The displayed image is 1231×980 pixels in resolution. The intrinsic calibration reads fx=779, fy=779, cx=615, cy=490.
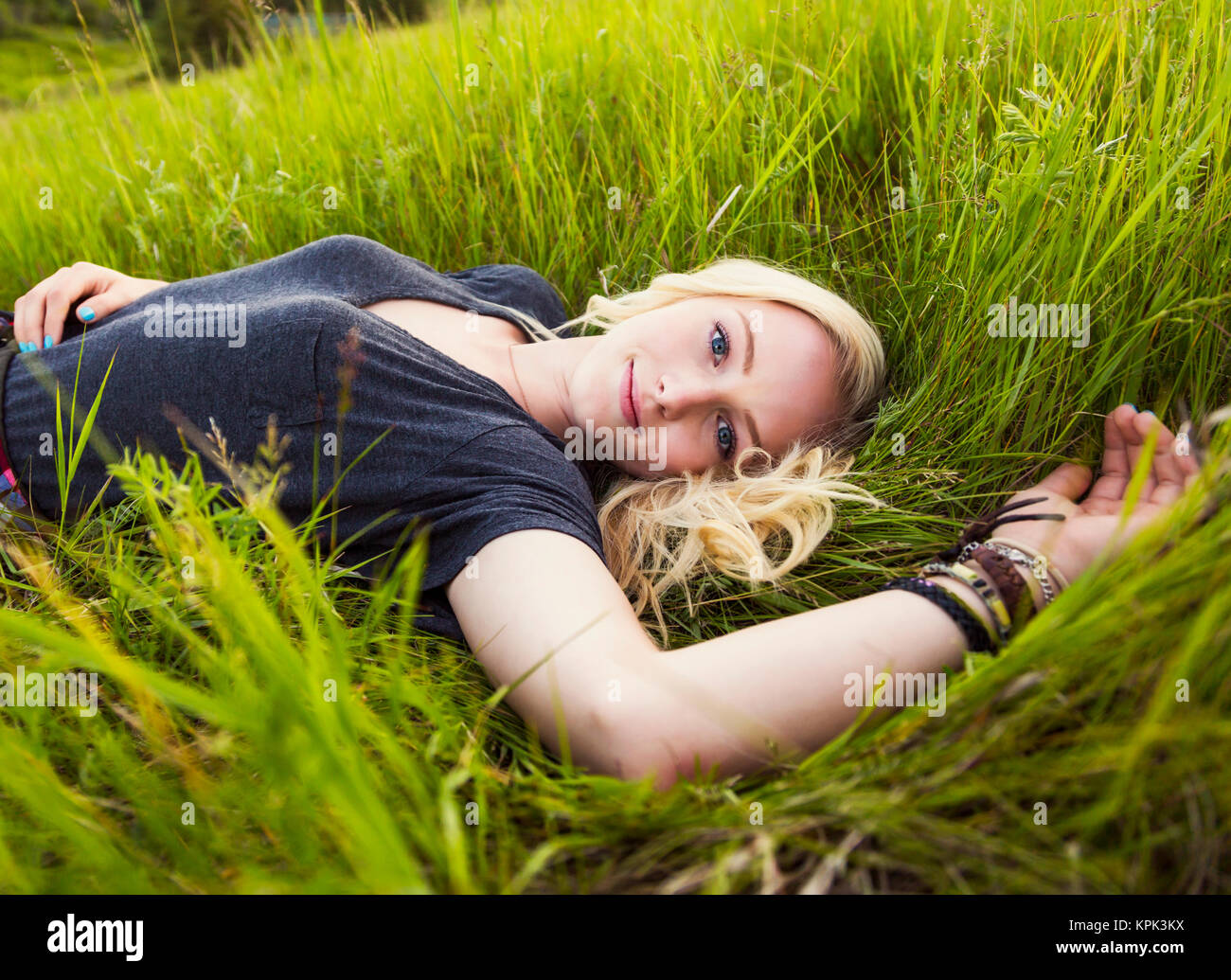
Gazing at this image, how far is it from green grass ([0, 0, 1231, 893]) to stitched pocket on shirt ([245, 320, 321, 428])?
27cm

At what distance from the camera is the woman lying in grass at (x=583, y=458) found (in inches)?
47.4

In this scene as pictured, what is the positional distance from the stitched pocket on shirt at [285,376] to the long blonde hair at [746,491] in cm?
74

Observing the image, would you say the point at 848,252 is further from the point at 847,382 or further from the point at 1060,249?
the point at 1060,249

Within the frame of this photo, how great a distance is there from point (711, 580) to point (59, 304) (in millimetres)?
1897

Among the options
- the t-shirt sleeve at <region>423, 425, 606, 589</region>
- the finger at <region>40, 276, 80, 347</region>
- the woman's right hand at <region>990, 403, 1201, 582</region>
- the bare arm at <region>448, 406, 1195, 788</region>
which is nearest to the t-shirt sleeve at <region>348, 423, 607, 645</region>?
the t-shirt sleeve at <region>423, 425, 606, 589</region>

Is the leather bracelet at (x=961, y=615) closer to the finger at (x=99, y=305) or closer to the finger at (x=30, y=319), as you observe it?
the finger at (x=99, y=305)

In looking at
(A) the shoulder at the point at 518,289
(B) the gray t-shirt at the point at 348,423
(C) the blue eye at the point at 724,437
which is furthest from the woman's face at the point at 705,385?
(A) the shoulder at the point at 518,289

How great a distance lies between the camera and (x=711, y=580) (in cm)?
173

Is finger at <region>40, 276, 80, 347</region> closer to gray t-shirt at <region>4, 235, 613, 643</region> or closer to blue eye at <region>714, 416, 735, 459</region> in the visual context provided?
gray t-shirt at <region>4, 235, 613, 643</region>

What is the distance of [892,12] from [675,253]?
1010mm

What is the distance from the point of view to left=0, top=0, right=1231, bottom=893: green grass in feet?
2.90
